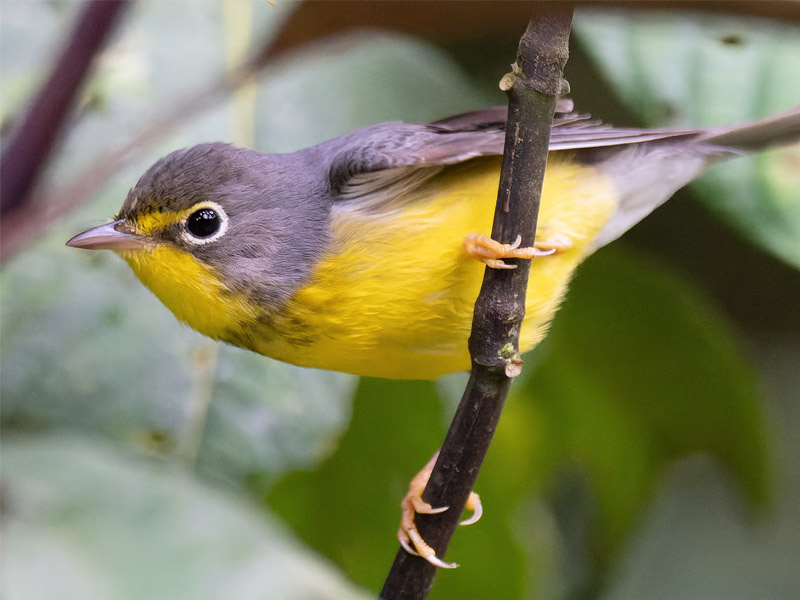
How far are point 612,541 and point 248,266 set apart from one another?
1978 mm

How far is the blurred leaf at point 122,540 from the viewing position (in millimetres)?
979

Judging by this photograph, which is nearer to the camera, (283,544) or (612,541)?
(283,544)

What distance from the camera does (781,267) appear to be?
3.74 m

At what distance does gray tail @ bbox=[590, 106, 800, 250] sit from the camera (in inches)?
101

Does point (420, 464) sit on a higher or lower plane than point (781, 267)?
lower

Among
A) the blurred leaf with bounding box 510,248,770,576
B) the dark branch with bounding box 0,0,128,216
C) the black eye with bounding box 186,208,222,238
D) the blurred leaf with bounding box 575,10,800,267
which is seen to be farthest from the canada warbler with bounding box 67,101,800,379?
the dark branch with bounding box 0,0,128,216

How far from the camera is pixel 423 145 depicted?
2.17 metres

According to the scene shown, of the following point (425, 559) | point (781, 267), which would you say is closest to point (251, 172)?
point (425, 559)

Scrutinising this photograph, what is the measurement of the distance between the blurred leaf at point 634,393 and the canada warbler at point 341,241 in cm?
95

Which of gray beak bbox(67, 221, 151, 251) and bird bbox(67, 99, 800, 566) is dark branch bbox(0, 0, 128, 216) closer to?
bird bbox(67, 99, 800, 566)

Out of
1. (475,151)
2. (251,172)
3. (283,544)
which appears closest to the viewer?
(283,544)

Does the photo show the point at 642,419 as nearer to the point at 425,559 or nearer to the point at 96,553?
the point at 425,559

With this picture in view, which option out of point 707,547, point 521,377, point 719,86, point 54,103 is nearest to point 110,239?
point 521,377

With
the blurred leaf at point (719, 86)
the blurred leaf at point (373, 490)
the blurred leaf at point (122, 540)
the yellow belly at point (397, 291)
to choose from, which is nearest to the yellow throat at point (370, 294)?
the yellow belly at point (397, 291)
